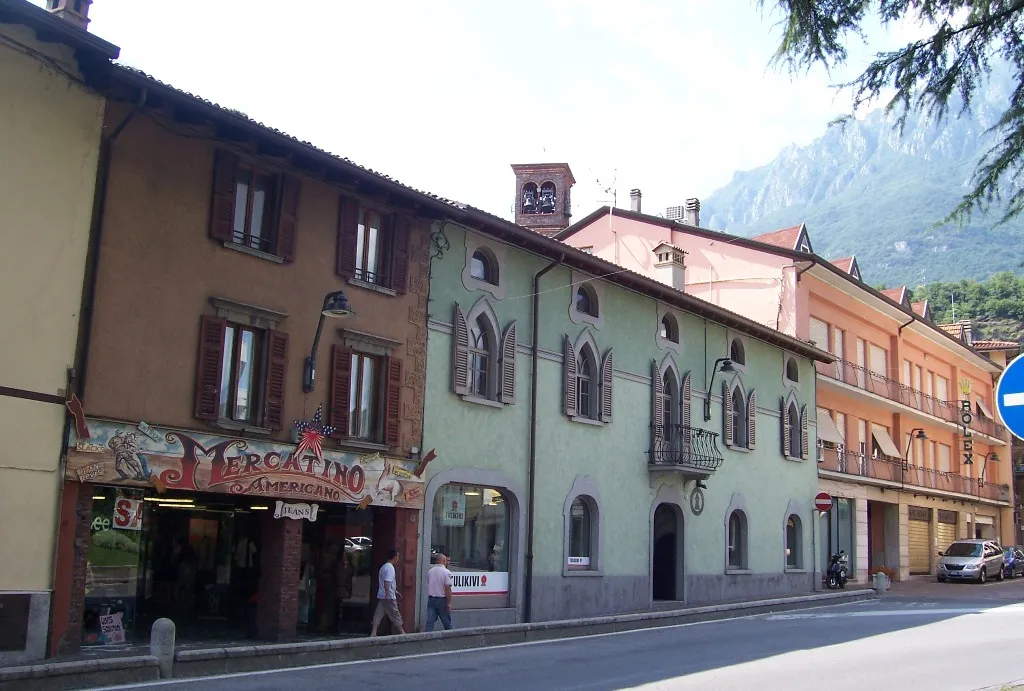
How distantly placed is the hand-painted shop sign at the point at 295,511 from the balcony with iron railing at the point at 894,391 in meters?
23.0

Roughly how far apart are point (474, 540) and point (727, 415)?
10830 millimetres

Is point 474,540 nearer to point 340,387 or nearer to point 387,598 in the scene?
point 387,598

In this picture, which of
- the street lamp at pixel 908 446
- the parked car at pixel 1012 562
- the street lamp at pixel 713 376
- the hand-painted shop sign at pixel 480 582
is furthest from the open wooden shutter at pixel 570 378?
the parked car at pixel 1012 562

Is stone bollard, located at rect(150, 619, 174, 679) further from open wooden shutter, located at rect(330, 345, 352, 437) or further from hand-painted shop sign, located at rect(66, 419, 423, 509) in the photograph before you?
open wooden shutter, located at rect(330, 345, 352, 437)

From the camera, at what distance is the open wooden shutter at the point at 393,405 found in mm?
18609

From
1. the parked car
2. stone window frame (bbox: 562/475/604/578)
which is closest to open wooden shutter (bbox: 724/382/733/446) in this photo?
stone window frame (bbox: 562/475/604/578)

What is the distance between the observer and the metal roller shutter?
4544 centimetres

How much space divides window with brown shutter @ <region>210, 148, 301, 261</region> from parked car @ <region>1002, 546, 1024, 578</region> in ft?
124

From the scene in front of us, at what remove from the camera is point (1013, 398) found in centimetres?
780

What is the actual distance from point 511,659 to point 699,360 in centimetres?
1431

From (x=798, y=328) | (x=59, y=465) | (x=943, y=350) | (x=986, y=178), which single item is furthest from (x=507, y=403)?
(x=943, y=350)

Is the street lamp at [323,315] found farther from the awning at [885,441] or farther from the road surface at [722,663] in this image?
the awning at [885,441]

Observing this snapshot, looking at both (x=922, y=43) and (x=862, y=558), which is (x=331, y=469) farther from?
(x=862, y=558)

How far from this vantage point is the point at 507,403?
21219 mm
